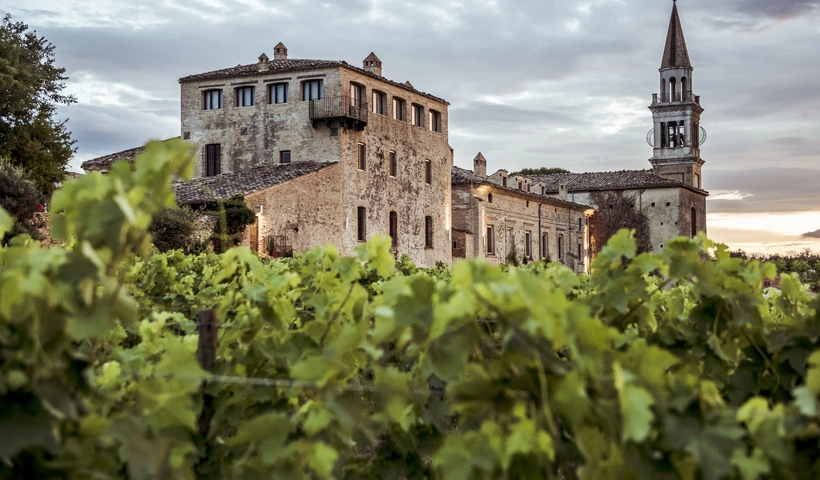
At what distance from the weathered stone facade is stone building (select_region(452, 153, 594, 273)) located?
8.49 feet

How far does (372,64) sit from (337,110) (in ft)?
14.4

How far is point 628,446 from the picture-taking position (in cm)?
197

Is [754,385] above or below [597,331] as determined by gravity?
below

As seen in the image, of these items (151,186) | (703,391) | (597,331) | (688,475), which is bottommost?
(688,475)

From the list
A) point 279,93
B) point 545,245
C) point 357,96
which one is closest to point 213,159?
point 279,93

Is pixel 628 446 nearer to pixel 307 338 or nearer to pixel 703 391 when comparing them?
pixel 703 391

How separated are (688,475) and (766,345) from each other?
1497mm

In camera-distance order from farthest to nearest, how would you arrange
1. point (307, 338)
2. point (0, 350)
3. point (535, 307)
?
point (307, 338), point (0, 350), point (535, 307)

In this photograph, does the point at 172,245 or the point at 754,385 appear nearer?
the point at 754,385

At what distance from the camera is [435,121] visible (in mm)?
36594

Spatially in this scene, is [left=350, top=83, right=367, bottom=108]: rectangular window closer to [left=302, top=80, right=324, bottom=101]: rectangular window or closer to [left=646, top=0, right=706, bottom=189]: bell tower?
[left=302, top=80, right=324, bottom=101]: rectangular window

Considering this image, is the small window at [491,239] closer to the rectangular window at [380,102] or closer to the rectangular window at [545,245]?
the rectangular window at [545,245]

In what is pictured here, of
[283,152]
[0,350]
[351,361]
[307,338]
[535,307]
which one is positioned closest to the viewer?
[535,307]

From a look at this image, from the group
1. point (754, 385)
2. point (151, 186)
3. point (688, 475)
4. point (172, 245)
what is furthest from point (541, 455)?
point (172, 245)
